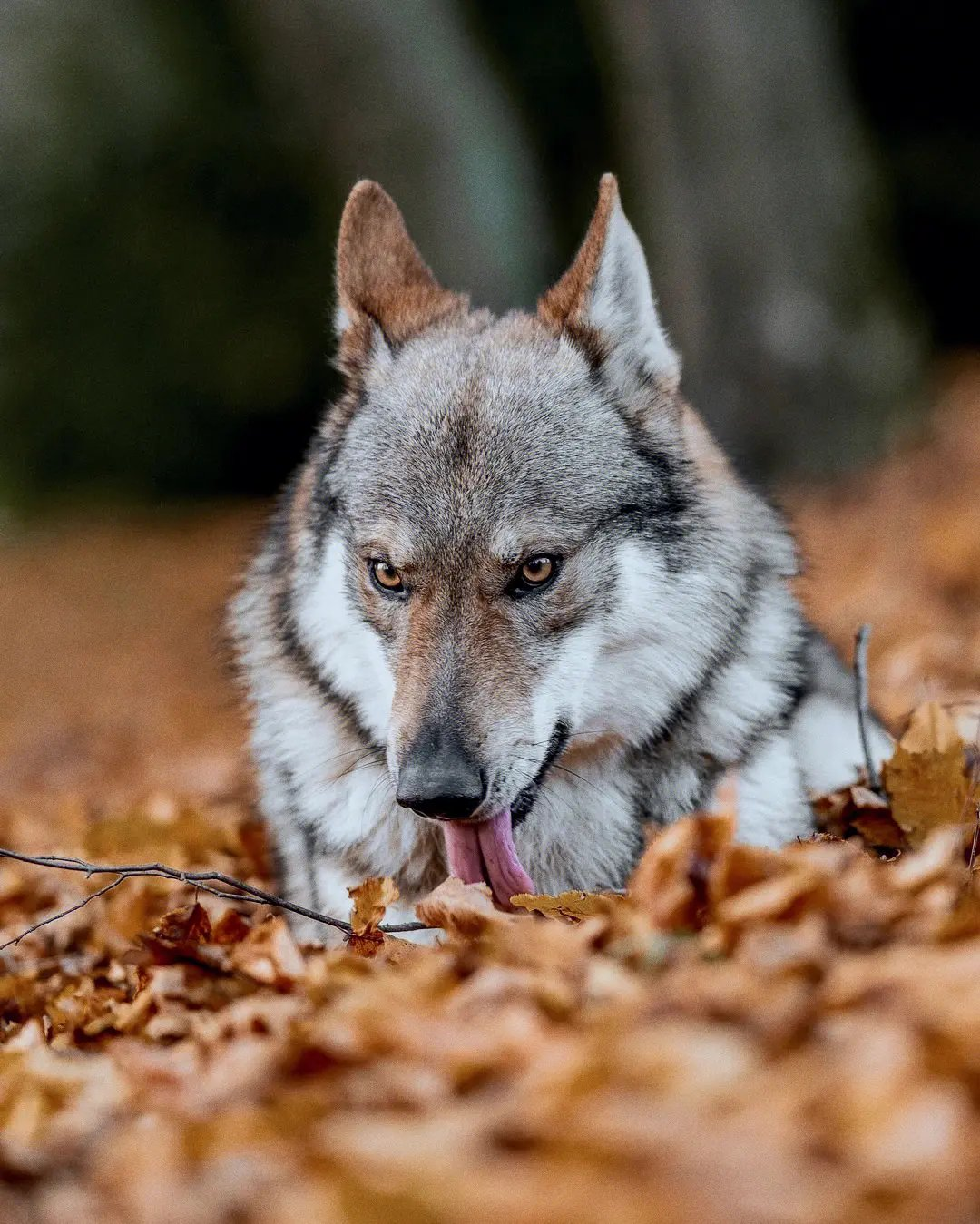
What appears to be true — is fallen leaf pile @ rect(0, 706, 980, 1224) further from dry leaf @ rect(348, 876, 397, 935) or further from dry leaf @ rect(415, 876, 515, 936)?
dry leaf @ rect(348, 876, 397, 935)

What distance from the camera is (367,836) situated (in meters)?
3.73

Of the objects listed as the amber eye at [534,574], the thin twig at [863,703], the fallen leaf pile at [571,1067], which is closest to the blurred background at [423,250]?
the thin twig at [863,703]

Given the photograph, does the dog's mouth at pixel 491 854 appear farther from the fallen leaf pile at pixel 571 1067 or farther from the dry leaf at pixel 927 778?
the dry leaf at pixel 927 778

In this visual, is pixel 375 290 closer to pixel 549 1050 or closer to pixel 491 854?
pixel 491 854

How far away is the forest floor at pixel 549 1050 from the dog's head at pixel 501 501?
0.52 meters

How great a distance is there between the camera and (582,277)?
12.3 feet

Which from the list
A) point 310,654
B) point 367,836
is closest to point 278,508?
point 310,654

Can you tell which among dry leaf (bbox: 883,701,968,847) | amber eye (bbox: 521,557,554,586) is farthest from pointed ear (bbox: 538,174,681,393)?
dry leaf (bbox: 883,701,968,847)

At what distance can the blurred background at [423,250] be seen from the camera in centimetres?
984

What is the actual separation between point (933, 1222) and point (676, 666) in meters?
2.23

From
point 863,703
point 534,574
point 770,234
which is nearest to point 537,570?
point 534,574

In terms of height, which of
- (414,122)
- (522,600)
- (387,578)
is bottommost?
(522,600)

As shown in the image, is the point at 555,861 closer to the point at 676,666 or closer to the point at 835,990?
the point at 676,666

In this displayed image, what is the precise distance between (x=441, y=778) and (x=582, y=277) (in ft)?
5.03
